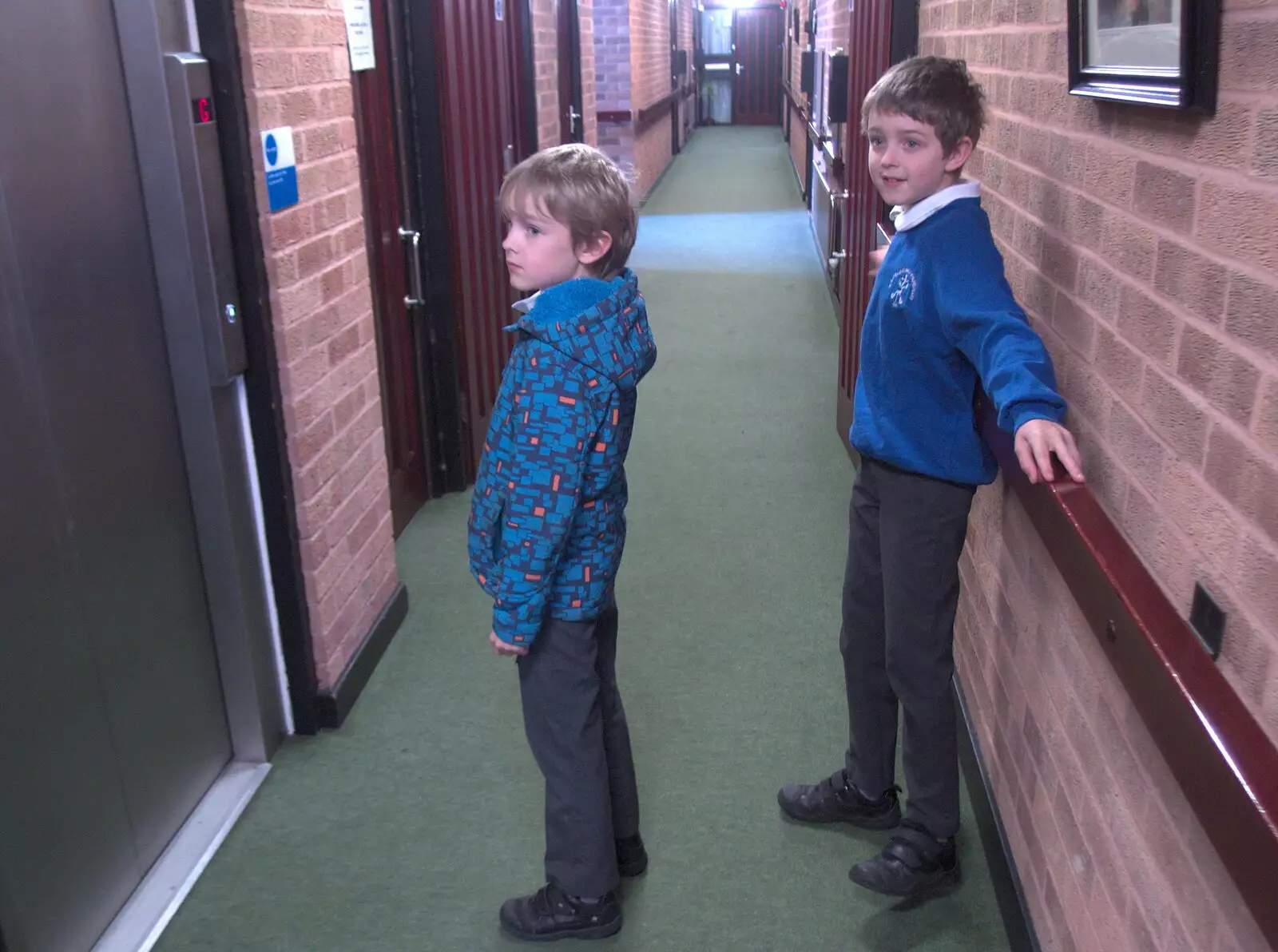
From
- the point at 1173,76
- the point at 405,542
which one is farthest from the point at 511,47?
the point at 1173,76

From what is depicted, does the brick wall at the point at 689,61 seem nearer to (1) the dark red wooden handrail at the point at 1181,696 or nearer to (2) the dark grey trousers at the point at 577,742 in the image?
(2) the dark grey trousers at the point at 577,742

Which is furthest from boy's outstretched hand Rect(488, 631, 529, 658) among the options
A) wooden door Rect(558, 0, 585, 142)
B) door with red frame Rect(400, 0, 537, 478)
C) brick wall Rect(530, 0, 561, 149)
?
wooden door Rect(558, 0, 585, 142)

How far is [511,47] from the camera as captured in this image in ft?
15.2

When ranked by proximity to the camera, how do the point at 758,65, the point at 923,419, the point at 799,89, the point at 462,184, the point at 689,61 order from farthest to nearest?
the point at 758,65, the point at 689,61, the point at 799,89, the point at 462,184, the point at 923,419

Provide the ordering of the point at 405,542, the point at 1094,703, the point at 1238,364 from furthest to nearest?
the point at 405,542 → the point at 1094,703 → the point at 1238,364

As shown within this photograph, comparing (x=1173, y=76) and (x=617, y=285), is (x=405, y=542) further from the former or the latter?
(x=1173, y=76)

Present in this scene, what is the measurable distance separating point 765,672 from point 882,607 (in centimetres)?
83

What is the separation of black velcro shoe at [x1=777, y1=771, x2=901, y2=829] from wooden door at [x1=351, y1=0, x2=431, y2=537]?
192 centimetres

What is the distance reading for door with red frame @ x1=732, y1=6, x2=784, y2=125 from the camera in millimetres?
20016

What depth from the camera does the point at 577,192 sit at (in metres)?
1.62

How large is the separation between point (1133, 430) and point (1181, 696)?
1.44ft

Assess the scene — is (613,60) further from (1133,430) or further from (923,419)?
(1133,430)

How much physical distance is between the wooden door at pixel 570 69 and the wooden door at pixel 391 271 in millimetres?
2893

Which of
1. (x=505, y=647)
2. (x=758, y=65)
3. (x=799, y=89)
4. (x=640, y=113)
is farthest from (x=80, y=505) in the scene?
(x=758, y=65)
